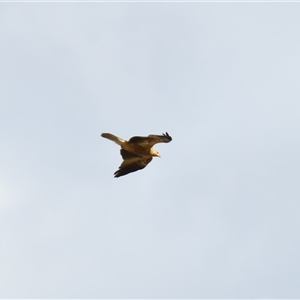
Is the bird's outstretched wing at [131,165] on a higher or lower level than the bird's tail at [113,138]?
lower

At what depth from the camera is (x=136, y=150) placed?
2895 cm

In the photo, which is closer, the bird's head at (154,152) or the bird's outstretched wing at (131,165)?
the bird's head at (154,152)

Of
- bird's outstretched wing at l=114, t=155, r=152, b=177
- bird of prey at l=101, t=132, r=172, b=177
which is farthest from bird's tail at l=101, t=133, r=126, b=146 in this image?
bird's outstretched wing at l=114, t=155, r=152, b=177

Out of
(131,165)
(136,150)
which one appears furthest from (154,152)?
(131,165)

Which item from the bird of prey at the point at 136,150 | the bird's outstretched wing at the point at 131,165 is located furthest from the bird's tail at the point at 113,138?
the bird's outstretched wing at the point at 131,165

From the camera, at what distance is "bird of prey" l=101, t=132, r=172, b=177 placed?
1107 inches

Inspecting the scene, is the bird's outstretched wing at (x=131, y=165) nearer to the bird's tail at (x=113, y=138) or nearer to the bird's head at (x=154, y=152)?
the bird's head at (x=154, y=152)

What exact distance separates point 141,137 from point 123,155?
178 cm

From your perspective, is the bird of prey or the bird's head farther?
the bird's head

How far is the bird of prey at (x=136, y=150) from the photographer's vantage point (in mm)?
28109

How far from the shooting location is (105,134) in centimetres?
2845

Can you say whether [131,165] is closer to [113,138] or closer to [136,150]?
[136,150]

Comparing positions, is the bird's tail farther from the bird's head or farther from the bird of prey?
the bird's head

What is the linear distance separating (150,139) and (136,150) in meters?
1.01
